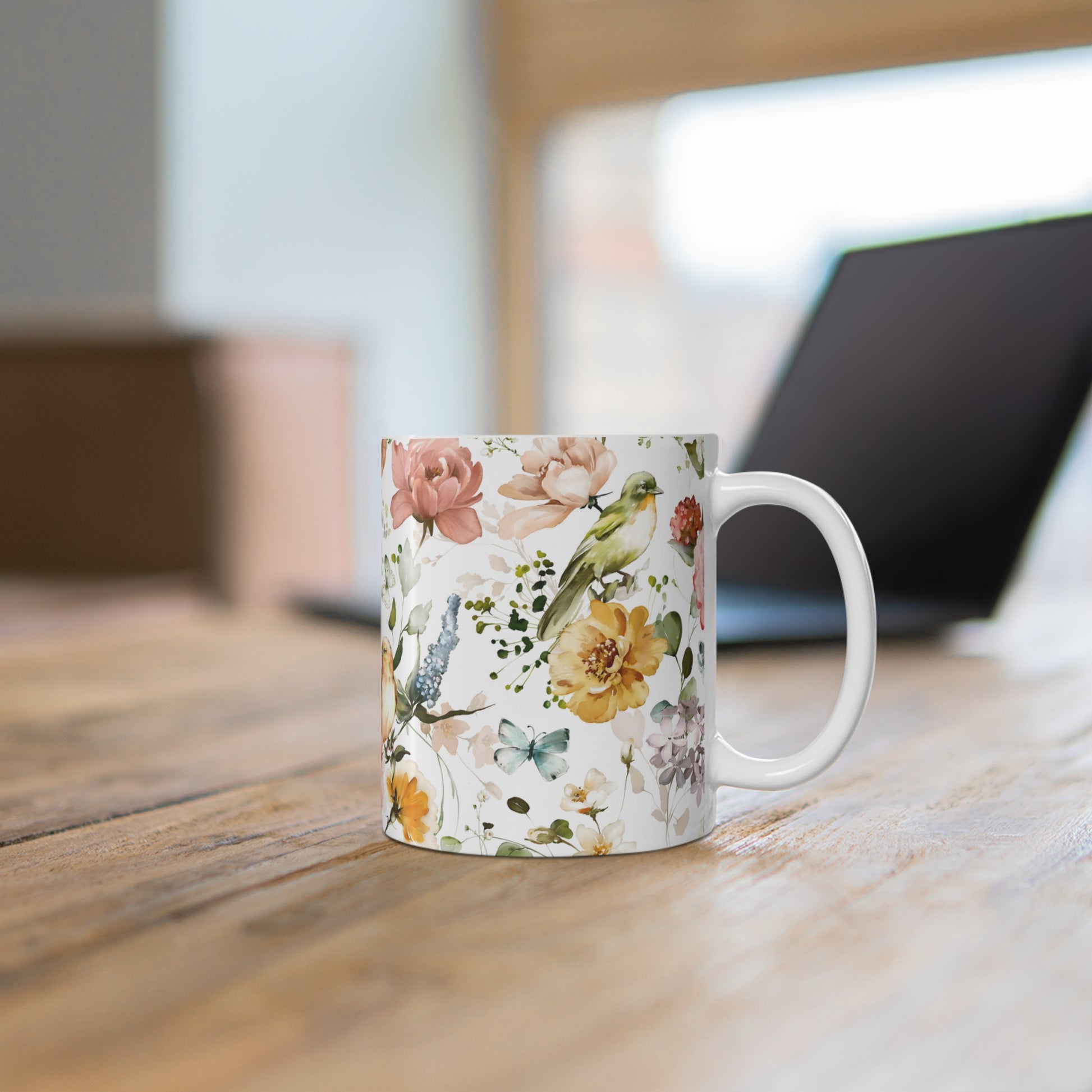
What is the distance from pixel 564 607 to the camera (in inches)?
15.4

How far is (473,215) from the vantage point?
3.17 meters

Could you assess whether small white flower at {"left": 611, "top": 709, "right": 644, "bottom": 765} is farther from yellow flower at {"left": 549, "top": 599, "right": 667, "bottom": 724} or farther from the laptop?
the laptop

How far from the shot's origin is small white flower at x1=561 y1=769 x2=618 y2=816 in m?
0.39

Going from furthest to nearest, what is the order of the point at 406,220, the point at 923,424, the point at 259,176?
1. the point at 406,220
2. the point at 259,176
3. the point at 923,424

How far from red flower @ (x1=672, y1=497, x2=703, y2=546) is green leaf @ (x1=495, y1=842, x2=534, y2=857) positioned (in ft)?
0.37

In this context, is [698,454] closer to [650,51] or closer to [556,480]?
[556,480]

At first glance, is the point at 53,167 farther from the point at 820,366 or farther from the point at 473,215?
the point at 820,366

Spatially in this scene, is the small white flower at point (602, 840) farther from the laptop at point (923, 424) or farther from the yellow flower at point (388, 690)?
the laptop at point (923, 424)

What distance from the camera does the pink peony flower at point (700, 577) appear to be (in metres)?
0.41

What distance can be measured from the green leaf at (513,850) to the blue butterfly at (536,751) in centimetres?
2

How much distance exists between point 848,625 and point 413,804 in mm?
158

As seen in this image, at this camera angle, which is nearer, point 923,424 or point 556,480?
point 556,480

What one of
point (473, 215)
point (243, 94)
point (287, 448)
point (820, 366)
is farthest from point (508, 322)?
point (820, 366)

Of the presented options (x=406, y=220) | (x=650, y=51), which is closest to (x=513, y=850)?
(x=406, y=220)
